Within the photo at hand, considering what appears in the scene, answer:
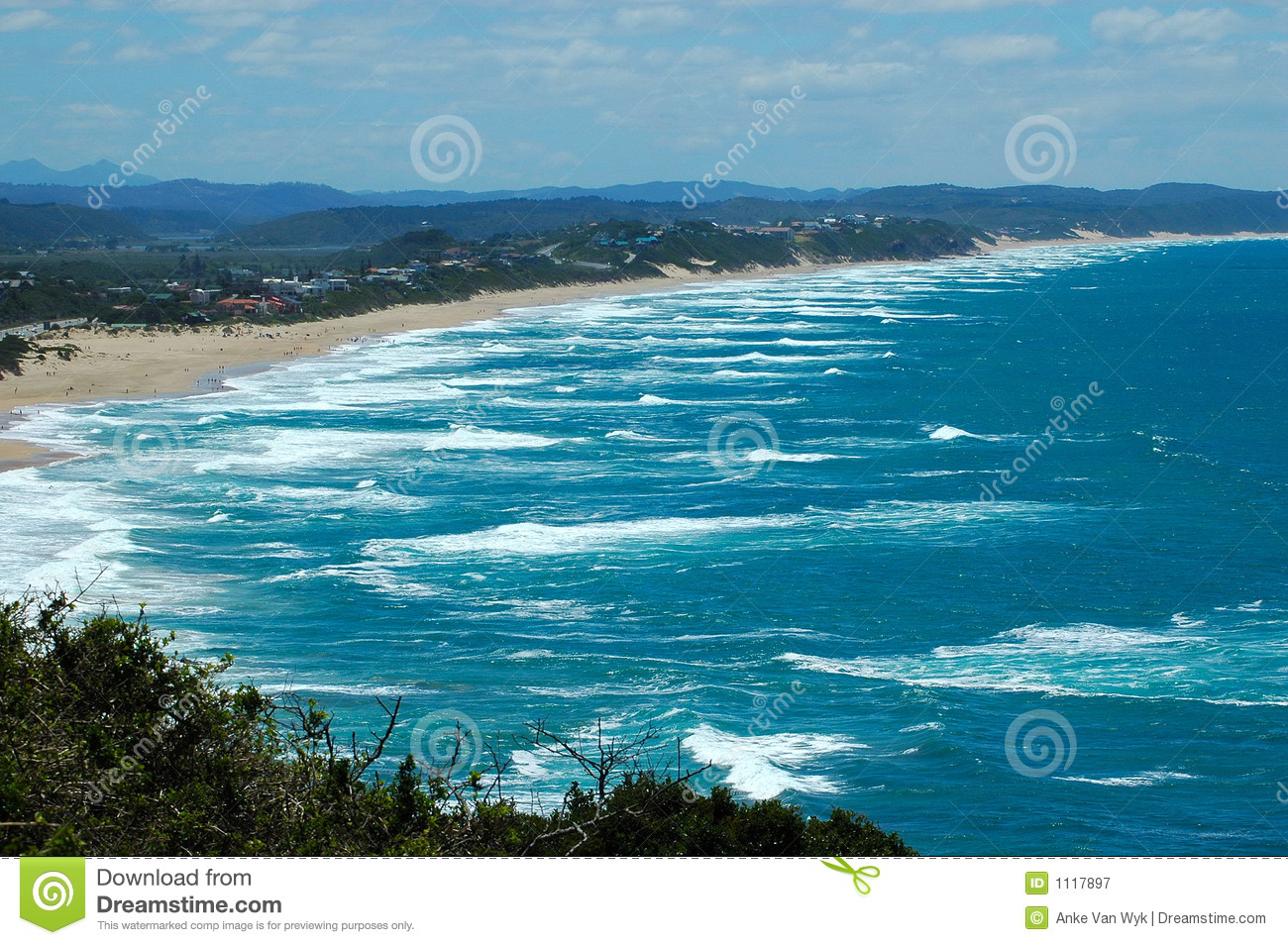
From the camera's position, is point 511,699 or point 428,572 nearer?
point 511,699

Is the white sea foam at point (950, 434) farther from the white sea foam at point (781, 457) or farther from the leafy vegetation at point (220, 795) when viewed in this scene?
the leafy vegetation at point (220, 795)

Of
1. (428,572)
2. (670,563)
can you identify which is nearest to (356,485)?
(428,572)

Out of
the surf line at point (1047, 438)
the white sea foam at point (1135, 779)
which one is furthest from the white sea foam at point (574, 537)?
the white sea foam at point (1135, 779)

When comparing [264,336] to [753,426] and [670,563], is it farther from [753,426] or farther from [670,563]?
[670,563]

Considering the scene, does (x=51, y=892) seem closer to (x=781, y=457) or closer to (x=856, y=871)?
(x=856, y=871)

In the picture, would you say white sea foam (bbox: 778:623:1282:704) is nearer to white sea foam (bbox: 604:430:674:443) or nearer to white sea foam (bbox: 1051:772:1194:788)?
white sea foam (bbox: 1051:772:1194:788)

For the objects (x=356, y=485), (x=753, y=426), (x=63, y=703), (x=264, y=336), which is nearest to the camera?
(x=63, y=703)

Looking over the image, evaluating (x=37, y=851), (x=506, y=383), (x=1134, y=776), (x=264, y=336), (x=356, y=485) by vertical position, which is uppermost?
A: (x=264, y=336)
